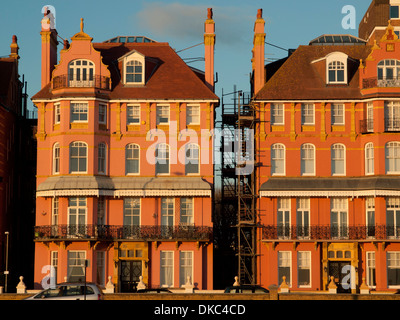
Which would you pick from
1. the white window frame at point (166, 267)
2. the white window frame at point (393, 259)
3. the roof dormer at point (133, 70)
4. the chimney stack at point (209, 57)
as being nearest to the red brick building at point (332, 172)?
the white window frame at point (393, 259)

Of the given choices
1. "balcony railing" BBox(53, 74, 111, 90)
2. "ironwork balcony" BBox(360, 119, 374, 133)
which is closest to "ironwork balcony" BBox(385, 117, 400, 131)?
"ironwork balcony" BBox(360, 119, 374, 133)

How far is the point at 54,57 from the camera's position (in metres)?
69.9

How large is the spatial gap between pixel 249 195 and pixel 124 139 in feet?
31.5

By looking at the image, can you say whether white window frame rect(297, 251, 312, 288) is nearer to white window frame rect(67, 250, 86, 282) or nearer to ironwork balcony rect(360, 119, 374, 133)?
ironwork balcony rect(360, 119, 374, 133)

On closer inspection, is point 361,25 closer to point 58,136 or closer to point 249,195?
point 249,195

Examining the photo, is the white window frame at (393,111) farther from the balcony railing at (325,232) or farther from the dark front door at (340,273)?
the dark front door at (340,273)

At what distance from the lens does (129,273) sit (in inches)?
2581

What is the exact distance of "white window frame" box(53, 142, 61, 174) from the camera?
66.4 m

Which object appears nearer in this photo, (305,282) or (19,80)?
(305,282)

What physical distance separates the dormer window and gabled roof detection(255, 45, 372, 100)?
1.48 feet

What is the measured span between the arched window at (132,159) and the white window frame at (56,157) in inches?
185

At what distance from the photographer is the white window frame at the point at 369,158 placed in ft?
217

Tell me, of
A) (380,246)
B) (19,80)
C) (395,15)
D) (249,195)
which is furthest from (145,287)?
(395,15)

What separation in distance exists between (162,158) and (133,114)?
3789mm
